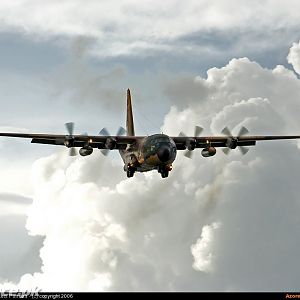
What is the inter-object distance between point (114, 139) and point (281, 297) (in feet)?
125

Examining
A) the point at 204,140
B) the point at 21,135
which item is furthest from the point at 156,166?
the point at 21,135

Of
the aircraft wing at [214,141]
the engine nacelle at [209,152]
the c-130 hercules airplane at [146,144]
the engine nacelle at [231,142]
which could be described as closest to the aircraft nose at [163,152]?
the c-130 hercules airplane at [146,144]

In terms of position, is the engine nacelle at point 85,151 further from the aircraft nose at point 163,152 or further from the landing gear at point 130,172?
the aircraft nose at point 163,152

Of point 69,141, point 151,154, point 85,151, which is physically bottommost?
point 151,154

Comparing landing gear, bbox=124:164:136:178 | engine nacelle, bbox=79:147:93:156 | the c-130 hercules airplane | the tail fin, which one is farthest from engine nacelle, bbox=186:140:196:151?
the tail fin

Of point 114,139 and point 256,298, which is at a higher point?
point 114,139

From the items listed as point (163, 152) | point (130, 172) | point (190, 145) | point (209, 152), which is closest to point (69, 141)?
point (130, 172)

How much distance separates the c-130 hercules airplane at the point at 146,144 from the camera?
303 ft

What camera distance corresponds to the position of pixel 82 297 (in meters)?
74.8

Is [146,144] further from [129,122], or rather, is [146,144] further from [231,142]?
[129,122]

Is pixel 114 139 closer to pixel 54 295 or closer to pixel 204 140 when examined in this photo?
pixel 204 140

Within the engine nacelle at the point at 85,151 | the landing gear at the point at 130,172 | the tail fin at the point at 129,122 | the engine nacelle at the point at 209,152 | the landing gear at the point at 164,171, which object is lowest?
the landing gear at the point at 164,171

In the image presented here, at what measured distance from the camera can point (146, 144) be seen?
94.3 metres

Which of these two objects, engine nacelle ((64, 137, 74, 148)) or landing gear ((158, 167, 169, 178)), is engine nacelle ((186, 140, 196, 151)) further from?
engine nacelle ((64, 137, 74, 148))
